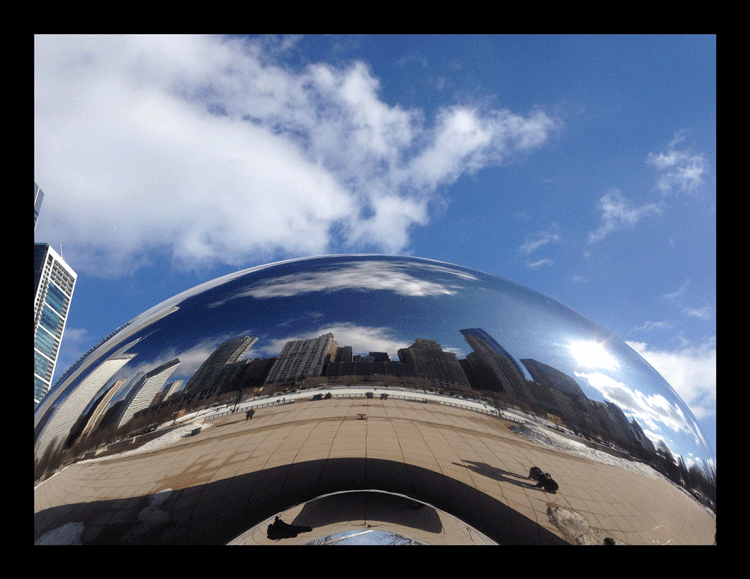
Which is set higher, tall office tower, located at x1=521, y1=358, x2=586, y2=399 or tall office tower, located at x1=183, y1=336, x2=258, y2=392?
tall office tower, located at x1=521, y1=358, x2=586, y2=399

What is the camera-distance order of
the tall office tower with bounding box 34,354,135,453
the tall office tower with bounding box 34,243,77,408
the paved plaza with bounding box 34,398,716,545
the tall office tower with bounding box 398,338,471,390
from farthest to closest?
1. the tall office tower with bounding box 34,243,77,408
2. the tall office tower with bounding box 34,354,135,453
3. the tall office tower with bounding box 398,338,471,390
4. the paved plaza with bounding box 34,398,716,545

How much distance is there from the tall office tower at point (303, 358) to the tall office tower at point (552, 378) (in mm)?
1180

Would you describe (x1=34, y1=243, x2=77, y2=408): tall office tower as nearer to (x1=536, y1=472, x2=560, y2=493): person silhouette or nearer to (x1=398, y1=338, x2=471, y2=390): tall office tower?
(x1=398, y1=338, x2=471, y2=390): tall office tower

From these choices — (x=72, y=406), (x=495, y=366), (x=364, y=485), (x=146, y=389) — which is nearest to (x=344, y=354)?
(x=364, y=485)

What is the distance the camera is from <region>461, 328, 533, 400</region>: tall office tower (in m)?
2.48

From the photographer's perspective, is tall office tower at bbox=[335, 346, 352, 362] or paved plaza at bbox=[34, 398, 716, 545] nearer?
paved plaza at bbox=[34, 398, 716, 545]

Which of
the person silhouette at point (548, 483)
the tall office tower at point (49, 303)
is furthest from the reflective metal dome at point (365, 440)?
the tall office tower at point (49, 303)

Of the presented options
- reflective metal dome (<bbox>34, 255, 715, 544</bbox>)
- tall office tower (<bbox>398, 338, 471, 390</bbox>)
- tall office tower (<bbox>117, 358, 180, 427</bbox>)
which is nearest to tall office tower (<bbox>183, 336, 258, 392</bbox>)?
reflective metal dome (<bbox>34, 255, 715, 544</bbox>)

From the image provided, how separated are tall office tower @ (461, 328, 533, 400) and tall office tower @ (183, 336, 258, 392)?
1293mm

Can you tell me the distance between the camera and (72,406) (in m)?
2.83

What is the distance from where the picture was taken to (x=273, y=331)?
2.49 meters

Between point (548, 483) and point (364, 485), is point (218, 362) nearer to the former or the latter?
point (364, 485)
